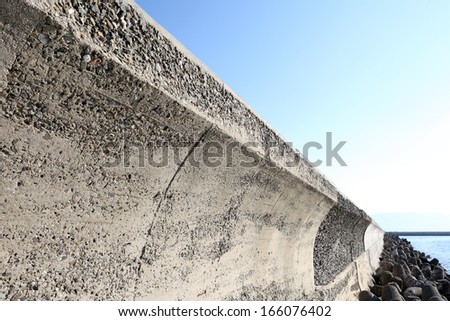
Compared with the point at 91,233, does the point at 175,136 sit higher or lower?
higher

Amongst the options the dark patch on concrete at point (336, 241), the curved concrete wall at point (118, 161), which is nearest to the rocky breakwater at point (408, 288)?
the dark patch on concrete at point (336, 241)

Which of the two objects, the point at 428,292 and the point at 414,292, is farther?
the point at 414,292

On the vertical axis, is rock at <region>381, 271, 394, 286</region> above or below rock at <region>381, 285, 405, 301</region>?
below

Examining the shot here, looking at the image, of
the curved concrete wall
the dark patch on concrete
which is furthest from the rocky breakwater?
the curved concrete wall

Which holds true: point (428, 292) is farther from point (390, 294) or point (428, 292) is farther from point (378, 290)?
point (378, 290)

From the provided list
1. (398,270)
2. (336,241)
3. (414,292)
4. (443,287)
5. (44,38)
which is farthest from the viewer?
(398,270)

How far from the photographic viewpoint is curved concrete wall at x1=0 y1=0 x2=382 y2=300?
114 centimetres

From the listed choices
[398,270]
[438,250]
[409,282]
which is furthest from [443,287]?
[438,250]

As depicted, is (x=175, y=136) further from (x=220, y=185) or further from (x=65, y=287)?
(x=65, y=287)

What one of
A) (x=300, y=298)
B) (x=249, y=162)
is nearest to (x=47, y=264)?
(x=249, y=162)

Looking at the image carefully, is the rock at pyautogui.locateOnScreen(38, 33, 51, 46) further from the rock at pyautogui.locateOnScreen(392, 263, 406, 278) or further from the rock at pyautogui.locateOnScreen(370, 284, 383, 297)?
the rock at pyautogui.locateOnScreen(392, 263, 406, 278)

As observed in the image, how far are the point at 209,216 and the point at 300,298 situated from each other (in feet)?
6.15

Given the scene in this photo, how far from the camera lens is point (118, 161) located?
1.50m
